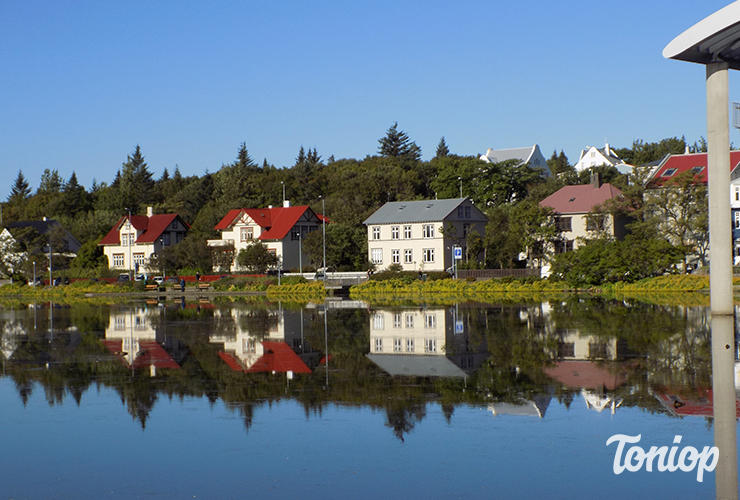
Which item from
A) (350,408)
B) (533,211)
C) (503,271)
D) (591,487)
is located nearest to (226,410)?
(350,408)

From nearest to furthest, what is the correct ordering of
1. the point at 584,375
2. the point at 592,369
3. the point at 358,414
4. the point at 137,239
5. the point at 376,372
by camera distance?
the point at 358,414, the point at 584,375, the point at 592,369, the point at 376,372, the point at 137,239

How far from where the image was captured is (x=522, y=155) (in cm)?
14300

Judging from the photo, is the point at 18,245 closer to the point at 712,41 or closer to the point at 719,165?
the point at 719,165

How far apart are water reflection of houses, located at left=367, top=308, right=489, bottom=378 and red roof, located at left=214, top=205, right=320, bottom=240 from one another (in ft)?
179

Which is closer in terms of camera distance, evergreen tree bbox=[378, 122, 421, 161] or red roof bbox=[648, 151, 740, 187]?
red roof bbox=[648, 151, 740, 187]

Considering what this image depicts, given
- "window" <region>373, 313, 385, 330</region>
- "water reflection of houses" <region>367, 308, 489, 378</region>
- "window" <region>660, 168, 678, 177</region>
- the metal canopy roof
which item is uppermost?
Answer: "window" <region>660, 168, 678, 177</region>

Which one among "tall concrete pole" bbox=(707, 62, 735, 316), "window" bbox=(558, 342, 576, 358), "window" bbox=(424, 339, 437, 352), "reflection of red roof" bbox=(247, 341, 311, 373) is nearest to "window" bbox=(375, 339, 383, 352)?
"window" bbox=(424, 339, 437, 352)

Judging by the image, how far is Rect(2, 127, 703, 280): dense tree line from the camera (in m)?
73.1

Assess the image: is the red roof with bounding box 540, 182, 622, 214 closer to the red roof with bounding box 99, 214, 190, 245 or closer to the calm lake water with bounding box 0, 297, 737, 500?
the calm lake water with bounding box 0, 297, 737, 500

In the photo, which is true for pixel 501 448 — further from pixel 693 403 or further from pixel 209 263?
pixel 209 263

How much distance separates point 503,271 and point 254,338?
134 feet

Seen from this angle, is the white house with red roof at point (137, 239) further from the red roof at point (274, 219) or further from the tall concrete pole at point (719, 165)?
the tall concrete pole at point (719, 165)

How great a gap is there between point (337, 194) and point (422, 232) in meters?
31.2

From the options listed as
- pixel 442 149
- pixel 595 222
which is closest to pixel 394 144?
pixel 442 149
